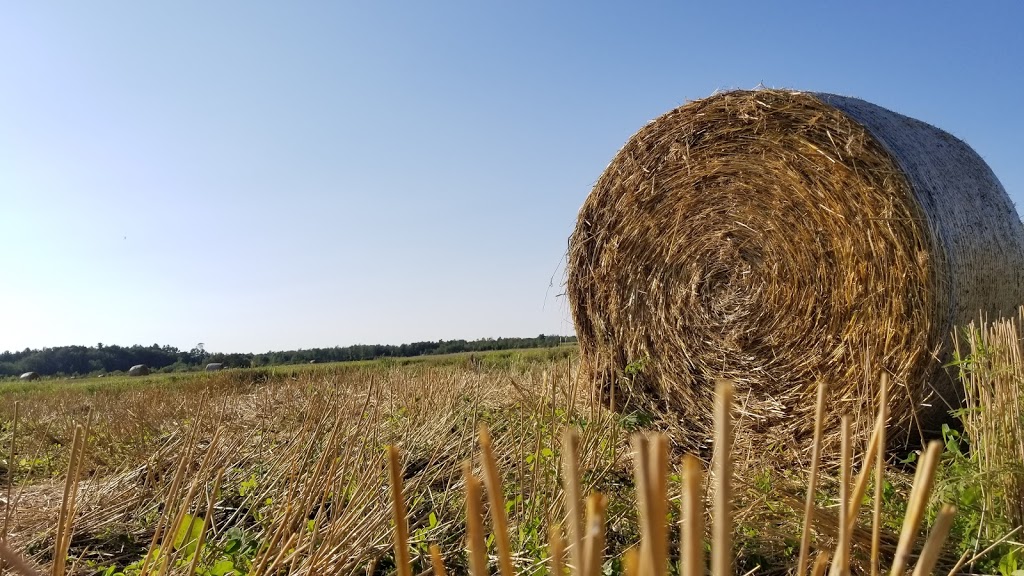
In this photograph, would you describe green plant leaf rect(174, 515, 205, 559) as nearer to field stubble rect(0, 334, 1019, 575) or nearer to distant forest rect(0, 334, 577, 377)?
field stubble rect(0, 334, 1019, 575)

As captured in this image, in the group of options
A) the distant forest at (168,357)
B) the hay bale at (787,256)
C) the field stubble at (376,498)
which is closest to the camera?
the field stubble at (376,498)

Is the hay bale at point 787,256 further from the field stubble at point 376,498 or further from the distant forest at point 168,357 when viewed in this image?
the distant forest at point 168,357

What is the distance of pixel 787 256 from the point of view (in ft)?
15.2

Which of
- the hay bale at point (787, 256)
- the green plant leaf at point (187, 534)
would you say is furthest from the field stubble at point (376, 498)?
the hay bale at point (787, 256)

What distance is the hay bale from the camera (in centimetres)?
399

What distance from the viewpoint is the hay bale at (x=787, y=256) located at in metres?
3.99

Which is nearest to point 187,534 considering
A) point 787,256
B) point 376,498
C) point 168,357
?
point 376,498

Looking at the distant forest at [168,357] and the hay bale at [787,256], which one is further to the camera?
the distant forest at [168,357]

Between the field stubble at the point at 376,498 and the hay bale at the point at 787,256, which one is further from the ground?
the hay bale at the point at 787,256

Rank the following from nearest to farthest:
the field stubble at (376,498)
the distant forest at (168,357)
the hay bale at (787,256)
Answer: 1. the field stubble at (376,498)
2. the hay bale at (787,256)
3. the distant forest at (168,357)

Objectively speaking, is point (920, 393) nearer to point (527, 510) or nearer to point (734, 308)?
point (734, 308)

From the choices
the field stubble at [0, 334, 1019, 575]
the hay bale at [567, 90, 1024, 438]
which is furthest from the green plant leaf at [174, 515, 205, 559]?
the hay bale at [567, 90, 1024, 438]

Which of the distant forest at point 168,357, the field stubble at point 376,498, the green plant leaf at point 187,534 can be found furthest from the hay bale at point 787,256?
the distant forest at point 168,357

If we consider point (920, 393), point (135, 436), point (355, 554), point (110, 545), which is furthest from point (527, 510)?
point (135, 436)
